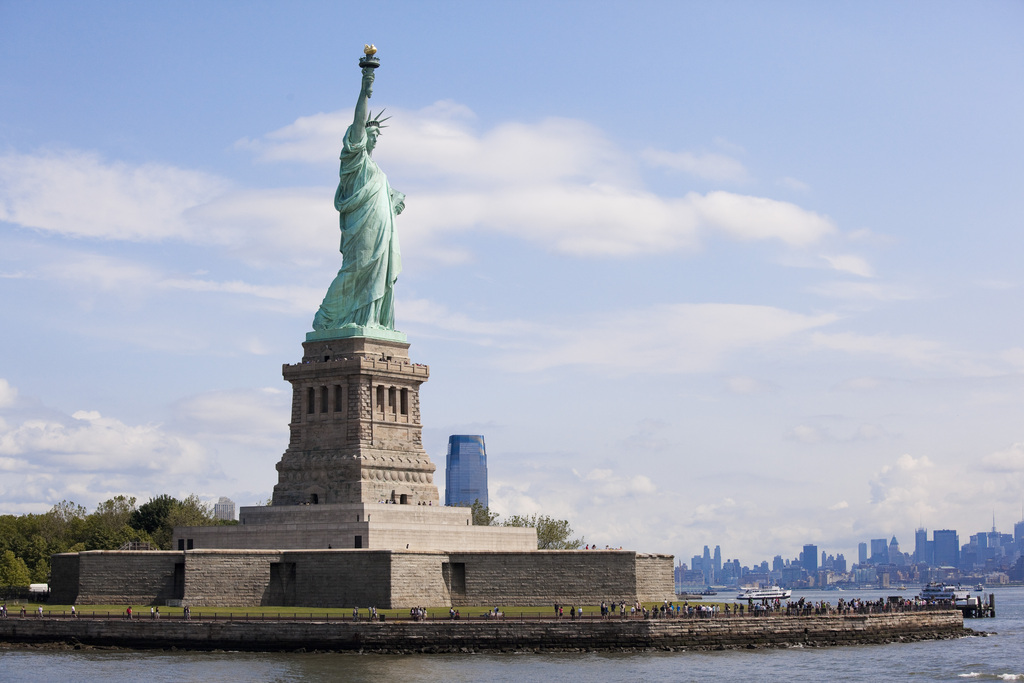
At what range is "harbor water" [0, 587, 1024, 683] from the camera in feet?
172

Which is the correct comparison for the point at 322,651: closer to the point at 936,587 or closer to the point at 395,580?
the point at 395,580

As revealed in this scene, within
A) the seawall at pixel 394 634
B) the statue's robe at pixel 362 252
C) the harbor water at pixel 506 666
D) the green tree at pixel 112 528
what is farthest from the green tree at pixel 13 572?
the harbor water at pixel 506 666

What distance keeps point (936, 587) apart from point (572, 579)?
61408 millimetres

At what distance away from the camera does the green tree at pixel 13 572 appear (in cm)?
8619

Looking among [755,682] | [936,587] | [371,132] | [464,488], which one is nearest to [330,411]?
[371,132]

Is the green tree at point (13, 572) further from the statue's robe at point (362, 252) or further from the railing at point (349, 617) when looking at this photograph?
the statue's robe at point (362, 252)

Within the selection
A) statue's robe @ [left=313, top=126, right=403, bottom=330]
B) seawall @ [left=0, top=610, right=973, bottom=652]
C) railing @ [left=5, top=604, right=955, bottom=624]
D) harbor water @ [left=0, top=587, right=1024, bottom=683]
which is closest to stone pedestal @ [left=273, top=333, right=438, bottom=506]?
statue's robe @ [left=313, top=126, right=403, bottom=330]

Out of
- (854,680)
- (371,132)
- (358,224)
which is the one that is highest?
(371,132)

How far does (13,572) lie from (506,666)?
43.4m

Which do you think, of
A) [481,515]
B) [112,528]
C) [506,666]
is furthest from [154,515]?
[506,666]

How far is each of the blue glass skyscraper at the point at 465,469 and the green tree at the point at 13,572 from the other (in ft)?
206

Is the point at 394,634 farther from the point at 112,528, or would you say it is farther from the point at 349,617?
the point at 112,528

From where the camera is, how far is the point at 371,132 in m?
74.6

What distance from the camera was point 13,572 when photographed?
8694 cm
